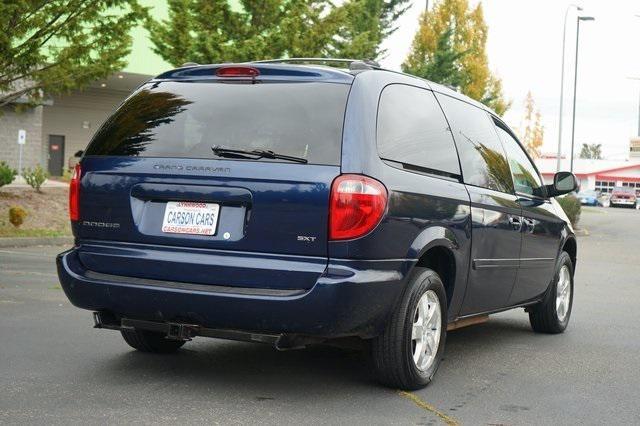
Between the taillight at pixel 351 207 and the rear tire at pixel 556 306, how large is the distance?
3.59 m

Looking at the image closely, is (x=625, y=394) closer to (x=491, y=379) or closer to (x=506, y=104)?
(x=491, y=379)

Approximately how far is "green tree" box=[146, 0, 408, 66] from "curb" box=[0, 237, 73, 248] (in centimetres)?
586

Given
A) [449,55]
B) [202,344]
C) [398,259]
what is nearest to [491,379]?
[398,259]

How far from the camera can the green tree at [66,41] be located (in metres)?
15.2

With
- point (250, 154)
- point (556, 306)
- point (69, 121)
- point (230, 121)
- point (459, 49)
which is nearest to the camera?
point (250, 154)

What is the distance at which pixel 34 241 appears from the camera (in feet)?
55.0

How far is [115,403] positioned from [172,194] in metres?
1.15

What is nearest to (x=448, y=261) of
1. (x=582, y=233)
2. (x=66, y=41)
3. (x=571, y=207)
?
(x=66, y=41)

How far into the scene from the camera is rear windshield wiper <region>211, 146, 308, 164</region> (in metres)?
5.09

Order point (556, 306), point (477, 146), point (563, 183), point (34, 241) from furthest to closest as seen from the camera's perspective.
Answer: point (34, 241) → point (556, 306) → point (563, 183) → point (477, 146)

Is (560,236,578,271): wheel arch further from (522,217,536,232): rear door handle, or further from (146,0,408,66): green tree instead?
(146,0,408,66): green tree

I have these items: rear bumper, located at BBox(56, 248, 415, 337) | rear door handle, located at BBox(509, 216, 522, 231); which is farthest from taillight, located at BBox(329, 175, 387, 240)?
rear door handle, located at BBox(509, 216, 522, 231)

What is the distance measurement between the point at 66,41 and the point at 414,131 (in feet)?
40.9

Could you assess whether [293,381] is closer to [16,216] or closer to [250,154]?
[250,154]
